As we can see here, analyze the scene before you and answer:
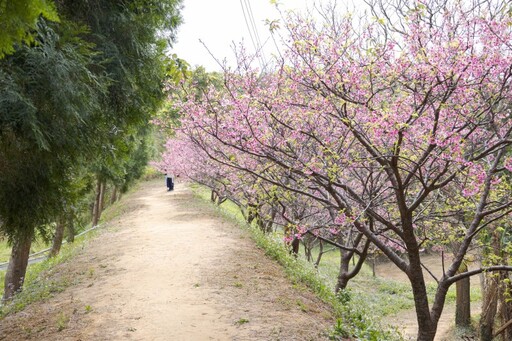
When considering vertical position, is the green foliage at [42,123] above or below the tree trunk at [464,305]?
above

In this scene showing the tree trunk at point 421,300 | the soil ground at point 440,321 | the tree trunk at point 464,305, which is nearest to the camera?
the tree trunk at point 421,300

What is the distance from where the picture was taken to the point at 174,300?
647 cm

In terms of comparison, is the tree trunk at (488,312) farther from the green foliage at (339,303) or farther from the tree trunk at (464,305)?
the green foliage at (339,303)

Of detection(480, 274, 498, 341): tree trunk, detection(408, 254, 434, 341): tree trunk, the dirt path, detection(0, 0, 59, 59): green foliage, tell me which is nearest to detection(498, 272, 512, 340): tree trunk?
detection(480, 274, 498, 341): tree trunk

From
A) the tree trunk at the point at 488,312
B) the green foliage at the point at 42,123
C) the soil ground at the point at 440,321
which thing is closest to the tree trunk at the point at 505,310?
the tree trunk at the point at 488,312

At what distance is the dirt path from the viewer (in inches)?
208

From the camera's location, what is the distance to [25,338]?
17.4ft

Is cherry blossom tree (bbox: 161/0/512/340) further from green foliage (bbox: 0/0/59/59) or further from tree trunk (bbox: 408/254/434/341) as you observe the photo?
green foliage (bbox: 0/0/59/59)

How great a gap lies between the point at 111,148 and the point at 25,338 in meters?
2.53

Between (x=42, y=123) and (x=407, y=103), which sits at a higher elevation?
(x=407, y=103)

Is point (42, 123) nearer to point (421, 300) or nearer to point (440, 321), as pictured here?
point (421, 300)

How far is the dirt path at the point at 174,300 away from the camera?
529 centimetres

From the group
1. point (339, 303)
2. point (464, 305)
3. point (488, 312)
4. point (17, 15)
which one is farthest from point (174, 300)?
point (464, 305)

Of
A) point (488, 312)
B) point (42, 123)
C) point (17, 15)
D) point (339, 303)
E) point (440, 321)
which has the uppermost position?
point (17, 15)
